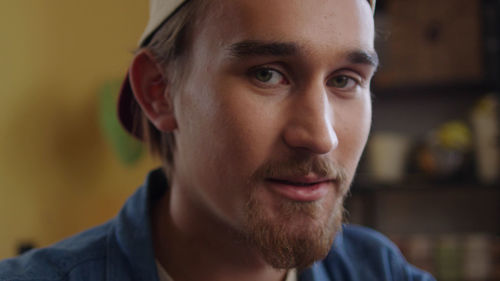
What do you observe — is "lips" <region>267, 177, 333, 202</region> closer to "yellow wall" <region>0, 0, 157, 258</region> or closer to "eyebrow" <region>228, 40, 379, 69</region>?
"eyebrow" <region>228, 40, 379, 69</region>

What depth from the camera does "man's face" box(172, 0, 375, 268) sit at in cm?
81

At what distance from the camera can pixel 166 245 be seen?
1020mm

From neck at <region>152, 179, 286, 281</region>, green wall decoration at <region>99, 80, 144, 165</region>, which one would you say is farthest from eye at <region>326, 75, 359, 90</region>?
green wall decoration at <region>99, 80, 144, 165</region>

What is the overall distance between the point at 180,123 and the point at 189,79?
9 centimetres

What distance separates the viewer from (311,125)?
2.60ft

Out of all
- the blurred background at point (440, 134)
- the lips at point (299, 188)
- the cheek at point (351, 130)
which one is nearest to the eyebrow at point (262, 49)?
the cheek at point (351, 130)

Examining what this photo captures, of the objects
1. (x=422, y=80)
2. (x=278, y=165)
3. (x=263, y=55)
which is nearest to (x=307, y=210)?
(x=278, y=165)

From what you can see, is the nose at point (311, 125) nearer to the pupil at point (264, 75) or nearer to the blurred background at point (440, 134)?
the pupil at point (264, 75)

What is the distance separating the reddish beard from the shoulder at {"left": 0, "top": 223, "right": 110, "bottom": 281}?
12.8 inches

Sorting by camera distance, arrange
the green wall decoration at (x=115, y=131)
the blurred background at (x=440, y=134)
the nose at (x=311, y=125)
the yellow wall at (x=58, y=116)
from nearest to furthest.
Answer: the nose at (x=311, y=125)
the yellow wall at (x=58, y=116)
the green wall decoration at (x=115, y=131)
the blurred background at (x=440, y=134)

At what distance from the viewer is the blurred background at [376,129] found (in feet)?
6.88

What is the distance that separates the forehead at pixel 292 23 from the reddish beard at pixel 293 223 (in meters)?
0.21

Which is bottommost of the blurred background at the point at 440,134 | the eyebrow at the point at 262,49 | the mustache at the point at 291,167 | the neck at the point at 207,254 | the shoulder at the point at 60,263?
the blurred background at the point at 440,134

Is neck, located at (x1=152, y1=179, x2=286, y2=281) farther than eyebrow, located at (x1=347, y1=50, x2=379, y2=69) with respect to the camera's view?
Yes
